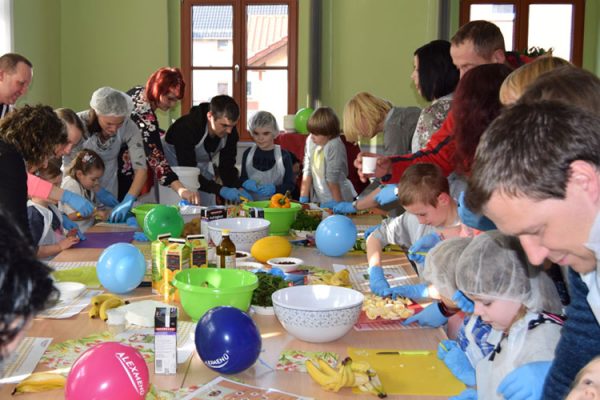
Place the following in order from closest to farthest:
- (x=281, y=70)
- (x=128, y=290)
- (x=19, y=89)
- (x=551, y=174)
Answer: (x=551, y=174), (x=128, y=290), (x=19, y=89), (x=281, y=70)

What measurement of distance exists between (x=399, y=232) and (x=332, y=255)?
28cm

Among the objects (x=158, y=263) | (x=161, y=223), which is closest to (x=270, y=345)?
(x=158, y=263)

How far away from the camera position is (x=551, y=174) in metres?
0.98

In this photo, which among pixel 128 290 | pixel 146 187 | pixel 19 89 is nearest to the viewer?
pixel 128 290

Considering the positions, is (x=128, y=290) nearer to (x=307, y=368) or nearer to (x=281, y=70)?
(x=307, y=368)

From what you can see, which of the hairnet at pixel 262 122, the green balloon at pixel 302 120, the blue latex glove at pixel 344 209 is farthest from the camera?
the green balloon at pixel 302 120

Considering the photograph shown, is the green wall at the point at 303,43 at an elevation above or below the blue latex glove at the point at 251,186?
above

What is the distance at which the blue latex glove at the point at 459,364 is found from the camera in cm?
152

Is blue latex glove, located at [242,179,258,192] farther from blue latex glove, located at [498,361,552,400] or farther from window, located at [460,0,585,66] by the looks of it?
window, located at [460,0,585,66]

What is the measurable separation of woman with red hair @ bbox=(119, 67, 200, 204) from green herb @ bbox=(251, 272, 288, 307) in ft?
5.55

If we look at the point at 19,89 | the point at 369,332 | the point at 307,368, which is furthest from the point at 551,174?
the point at 19,89

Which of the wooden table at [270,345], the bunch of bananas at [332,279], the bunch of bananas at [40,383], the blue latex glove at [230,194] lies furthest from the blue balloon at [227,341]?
the blue latex glove at [230,194]

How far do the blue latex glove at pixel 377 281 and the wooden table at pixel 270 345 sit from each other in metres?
0.30

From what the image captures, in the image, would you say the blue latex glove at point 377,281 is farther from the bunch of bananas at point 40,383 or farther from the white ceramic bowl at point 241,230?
the bunch of bananas at point 40,383
